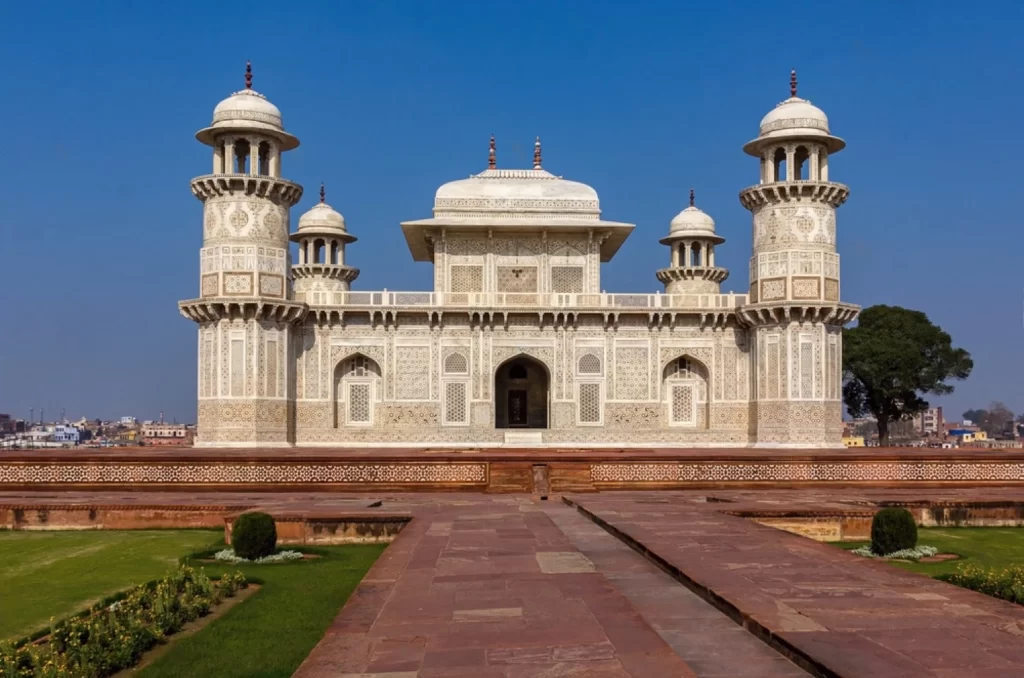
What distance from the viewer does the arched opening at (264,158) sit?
90.7 ft

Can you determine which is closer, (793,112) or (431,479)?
(431,479)

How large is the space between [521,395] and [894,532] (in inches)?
864

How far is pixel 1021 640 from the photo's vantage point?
5152 mm

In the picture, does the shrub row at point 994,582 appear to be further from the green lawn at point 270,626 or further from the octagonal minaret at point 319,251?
the octagonal minaret at point 319,251

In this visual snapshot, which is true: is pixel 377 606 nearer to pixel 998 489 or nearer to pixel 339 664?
pixel 339 664

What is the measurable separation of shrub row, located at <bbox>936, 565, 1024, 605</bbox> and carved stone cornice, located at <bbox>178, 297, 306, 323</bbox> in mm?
21350

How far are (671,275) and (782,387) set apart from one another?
11.1 m

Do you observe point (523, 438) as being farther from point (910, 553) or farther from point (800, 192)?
point (910, 553)

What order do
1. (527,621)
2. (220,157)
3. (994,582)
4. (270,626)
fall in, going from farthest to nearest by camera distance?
(220,157) < (994,582) < (270,626) < (527,621)

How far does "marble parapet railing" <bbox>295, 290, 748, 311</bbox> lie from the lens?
29.0m

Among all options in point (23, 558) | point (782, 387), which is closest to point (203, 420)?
point (782, 387)

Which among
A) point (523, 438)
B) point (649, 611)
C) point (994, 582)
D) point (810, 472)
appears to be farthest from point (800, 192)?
point (649, 611)

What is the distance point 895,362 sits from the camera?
39.2 m

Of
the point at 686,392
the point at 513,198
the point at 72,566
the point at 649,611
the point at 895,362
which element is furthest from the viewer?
the point at 895,362
